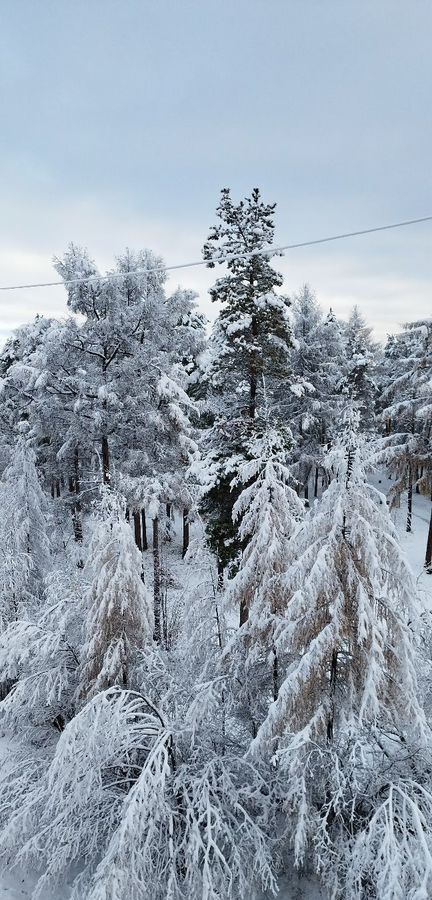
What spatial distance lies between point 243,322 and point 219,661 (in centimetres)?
843

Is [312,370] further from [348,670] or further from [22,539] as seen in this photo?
[348,670]

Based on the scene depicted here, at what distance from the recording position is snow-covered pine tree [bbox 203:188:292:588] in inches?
492

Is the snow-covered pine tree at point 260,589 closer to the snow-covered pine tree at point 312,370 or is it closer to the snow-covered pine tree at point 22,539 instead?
the snow-covered pine tree at point 22,539

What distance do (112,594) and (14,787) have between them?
11.6 ft

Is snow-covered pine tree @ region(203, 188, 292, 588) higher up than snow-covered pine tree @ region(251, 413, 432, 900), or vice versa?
snow-covered pine tree @ region(203, 188, 292, 588)

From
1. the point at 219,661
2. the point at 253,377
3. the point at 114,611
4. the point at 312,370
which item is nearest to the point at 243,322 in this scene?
the point at 253,377

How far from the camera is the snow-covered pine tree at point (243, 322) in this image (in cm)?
1251

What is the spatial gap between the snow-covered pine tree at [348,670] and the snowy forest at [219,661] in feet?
0.10

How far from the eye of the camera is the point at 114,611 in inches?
326

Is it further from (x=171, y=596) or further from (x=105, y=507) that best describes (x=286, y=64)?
(x=171, y=596)

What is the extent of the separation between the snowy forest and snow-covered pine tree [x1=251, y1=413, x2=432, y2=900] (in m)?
0.03

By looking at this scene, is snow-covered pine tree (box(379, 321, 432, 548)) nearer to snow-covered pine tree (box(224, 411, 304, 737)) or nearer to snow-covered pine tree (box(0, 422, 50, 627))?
snow-covered pine tree (box(224, 411, 304, 737))

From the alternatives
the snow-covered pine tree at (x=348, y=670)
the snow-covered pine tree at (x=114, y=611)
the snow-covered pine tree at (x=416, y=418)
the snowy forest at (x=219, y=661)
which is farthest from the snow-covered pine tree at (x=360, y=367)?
the snow-covered pine tree at (x=348, y=670)

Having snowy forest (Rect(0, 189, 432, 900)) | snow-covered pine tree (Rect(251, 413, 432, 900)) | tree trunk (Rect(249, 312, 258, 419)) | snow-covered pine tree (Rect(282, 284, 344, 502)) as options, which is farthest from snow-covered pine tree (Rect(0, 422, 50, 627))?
snow-covered pine tree (Rect(282, 284, 344, 502))
